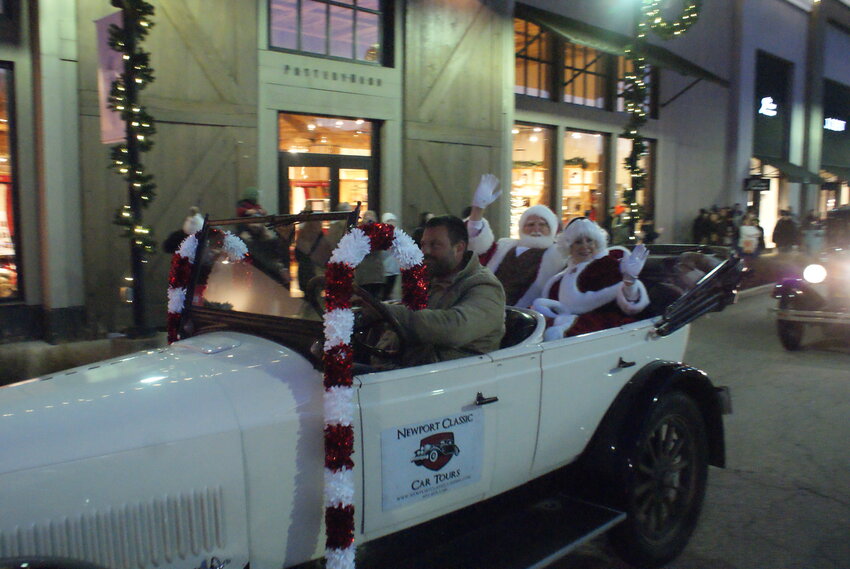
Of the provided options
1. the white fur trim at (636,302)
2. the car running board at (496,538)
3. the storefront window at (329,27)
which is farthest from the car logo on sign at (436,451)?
the storefront window at (329,27)

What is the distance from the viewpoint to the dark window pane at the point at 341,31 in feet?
37.3

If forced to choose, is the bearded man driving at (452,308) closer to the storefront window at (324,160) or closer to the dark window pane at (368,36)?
the storefront window at (324,160)

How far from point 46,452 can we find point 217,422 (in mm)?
472

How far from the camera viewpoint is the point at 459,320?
2.94 m

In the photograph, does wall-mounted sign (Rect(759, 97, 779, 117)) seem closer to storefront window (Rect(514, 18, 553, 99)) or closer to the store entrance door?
storefront window (Rect(514, 18, 553, 99))

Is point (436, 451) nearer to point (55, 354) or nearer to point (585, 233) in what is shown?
point (585, 233)

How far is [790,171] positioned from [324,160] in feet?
65.9

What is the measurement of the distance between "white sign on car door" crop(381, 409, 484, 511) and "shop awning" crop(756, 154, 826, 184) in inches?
978

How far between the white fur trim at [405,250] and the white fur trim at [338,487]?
0.91 metres

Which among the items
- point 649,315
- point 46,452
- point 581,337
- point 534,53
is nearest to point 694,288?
point 649,315

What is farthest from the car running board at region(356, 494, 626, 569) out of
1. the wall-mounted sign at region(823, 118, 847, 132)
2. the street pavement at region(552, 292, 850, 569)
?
the wall-mounted sign at region(823, 118, 847, 132)

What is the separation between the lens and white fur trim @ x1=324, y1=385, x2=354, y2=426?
2.30 m

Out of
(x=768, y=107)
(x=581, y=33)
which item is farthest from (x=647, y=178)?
(x=768, y=107)

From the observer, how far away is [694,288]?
159 inches
